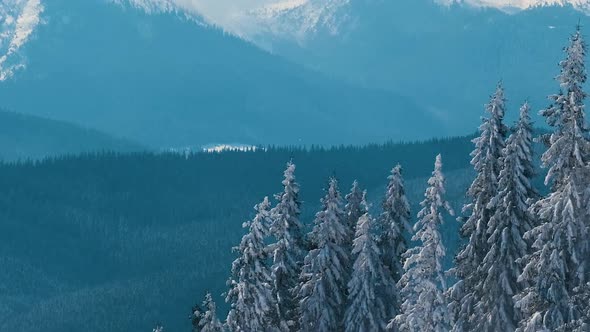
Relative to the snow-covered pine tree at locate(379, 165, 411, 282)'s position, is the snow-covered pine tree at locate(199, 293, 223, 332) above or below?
below

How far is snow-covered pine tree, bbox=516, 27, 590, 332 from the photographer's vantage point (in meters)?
40.3

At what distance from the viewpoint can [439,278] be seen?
47156 mm

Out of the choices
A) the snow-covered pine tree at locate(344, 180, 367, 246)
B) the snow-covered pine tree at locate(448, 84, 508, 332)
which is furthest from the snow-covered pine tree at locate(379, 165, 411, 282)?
the snow-covered pine tree at locate(448, 84, 508, 332)

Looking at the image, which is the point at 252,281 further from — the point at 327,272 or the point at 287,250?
the point at 327,272

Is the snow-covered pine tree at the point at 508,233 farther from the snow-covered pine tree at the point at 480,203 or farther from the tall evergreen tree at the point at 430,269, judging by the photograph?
the tall evergreen tree at the point at 430,269

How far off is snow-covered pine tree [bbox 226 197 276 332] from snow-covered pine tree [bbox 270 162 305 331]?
3.17 feet

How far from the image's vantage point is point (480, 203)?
48375 millimetres

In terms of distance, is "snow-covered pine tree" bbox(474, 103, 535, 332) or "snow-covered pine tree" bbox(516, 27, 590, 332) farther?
"snow-covered pine tree" bbox(474, 103, 535, 332)

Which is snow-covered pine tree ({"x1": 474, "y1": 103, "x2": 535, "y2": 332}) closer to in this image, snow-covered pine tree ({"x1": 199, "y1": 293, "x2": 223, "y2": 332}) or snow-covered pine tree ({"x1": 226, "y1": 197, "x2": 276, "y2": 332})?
snow-covered pine tree ({"x1": 226, "y1": 197, "x2": 276, "y2": 332})

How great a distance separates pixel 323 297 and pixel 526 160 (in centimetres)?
1314

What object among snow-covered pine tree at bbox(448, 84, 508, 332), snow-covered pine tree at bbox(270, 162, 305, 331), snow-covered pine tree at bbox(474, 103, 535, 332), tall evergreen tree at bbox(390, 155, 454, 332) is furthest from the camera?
snow-covered pine tree at bbox(270, 162, 305, 331)

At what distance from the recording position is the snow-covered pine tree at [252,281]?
53.0 metres

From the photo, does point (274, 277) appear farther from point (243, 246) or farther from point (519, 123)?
point (519, 123)

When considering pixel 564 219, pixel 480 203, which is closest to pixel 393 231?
pixel 480 203
